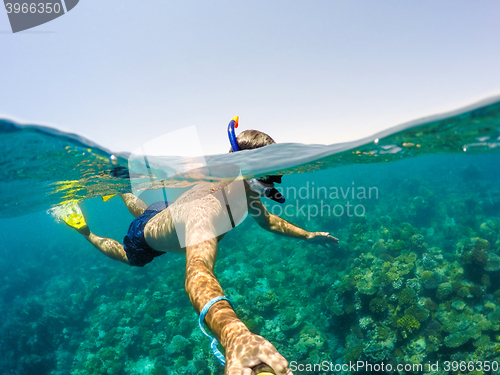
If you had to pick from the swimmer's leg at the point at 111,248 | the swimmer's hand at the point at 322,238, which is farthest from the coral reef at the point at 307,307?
the swimmer's leg at the point at 111,248

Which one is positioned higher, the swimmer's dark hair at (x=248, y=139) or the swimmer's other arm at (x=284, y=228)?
the swimmer's dark hair at (x=248, y=139)

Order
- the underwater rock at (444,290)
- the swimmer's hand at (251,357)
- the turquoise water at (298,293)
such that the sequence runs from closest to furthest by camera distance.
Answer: the swimmer's hand at (251,357) < the turquoise water at (298,293) < the underwater rock at (444,290)

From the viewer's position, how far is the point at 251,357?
1.58 m

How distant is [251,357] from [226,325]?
427mm

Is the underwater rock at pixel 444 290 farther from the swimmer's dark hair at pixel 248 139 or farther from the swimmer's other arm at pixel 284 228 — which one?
the swimmer's dark hair at pixel 248 139

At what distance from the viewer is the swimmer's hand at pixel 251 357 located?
1.52 meters

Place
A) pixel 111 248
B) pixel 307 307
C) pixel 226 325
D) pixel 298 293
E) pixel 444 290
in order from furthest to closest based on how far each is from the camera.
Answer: pixel 298 293 < pixel 307 307 < pixel 444 290 < pixel 111 248 < pixel 226 325

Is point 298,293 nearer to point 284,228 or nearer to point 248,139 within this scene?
point 284,228

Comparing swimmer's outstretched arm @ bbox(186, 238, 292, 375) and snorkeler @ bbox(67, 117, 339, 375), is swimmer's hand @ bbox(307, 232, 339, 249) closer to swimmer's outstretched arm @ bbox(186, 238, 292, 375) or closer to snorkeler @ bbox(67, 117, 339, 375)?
snorkeler @ bbox(67, 117, 339, 375)

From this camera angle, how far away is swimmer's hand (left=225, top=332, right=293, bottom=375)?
4.99 ft

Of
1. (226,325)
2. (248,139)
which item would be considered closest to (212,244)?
(226,325)

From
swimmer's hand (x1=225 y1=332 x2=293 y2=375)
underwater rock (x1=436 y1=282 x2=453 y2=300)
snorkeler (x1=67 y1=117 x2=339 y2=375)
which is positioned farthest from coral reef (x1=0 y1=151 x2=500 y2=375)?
swimmer's hand (x1=225 y1=332 x2=293 y2=375)

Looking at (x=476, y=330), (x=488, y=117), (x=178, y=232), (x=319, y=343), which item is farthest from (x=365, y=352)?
(x=488, y=117)

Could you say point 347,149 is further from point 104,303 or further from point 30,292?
point 30,292
